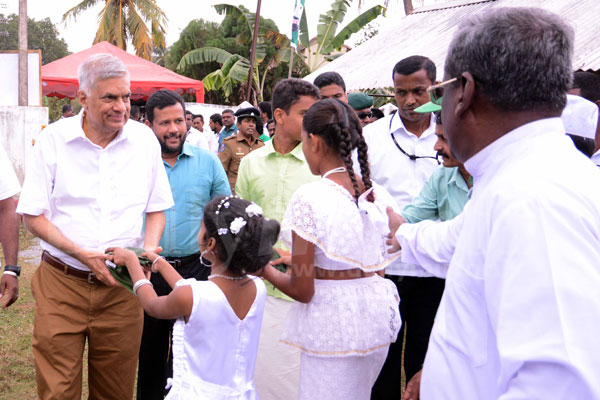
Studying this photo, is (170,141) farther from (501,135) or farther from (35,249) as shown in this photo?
(35,249)

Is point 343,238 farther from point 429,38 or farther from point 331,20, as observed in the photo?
point 331,20

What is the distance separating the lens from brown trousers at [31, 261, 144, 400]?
3.00 meters

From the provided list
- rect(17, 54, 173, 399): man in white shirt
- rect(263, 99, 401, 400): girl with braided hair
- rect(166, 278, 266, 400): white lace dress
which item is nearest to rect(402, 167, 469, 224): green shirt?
rect(263, 99, 401, 400): girl with braided hair

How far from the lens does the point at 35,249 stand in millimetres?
9422

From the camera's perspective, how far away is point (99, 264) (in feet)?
9.36

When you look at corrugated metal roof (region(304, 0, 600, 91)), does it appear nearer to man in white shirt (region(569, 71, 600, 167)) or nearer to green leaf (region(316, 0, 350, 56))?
man in white shirt (region(569, 71, 600, 167))

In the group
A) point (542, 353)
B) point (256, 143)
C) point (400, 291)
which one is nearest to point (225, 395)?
point (400, 291)

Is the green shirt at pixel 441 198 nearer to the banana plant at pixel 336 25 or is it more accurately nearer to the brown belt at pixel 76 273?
the brown belt at pixel 76 273

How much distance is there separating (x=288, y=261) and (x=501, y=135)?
1.67 metres

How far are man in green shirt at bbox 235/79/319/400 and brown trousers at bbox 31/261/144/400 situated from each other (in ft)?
2.58

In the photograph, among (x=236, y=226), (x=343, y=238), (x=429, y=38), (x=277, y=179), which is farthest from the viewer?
(x=429, y=38)

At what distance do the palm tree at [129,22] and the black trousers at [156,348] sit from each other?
2595 centimetres

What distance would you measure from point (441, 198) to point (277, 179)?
1010 millimetres

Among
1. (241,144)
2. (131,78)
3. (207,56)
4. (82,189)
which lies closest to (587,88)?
(82,189)
